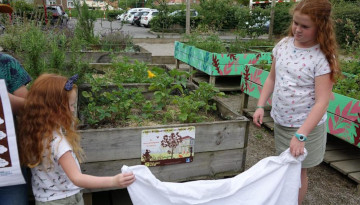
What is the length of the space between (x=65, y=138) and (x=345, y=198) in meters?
2.45

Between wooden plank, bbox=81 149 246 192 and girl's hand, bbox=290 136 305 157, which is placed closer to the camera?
girl's hand, bbox=290 136 305 157

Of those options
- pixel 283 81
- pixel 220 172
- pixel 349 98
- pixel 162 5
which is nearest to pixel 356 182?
pixel 349 98

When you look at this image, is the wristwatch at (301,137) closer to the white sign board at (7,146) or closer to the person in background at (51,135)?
the person in background at (51,135)

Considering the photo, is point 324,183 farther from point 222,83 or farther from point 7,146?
point 222,83

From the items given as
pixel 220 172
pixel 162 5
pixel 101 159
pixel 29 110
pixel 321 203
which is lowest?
pixel 321 203

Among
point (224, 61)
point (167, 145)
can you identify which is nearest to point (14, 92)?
point (167, 145)

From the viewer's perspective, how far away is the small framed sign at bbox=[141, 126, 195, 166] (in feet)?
7.13

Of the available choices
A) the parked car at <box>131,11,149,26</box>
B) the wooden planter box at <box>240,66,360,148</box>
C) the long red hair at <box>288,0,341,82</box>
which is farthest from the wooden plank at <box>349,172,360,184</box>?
the parked car at <box>131,11,149,26</box>

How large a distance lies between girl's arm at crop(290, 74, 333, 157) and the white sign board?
140cm

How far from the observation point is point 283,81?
194 centimetres

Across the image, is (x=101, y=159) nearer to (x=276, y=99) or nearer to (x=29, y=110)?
(x=29, y=110)

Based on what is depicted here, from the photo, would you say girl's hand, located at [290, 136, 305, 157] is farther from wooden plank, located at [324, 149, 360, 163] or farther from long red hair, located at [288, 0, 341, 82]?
wooden plank, located at [324, 149, 360, 163]

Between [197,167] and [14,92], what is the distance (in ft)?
4.38

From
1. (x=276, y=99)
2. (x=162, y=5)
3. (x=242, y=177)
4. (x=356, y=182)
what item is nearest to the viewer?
(x=242, y=177)
